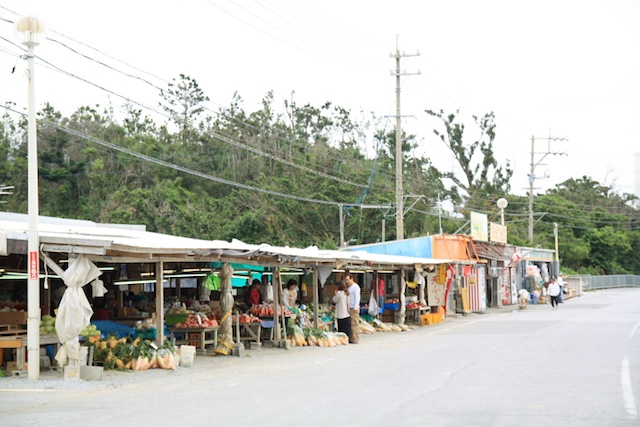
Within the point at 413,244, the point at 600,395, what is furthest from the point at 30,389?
the point at 413,244

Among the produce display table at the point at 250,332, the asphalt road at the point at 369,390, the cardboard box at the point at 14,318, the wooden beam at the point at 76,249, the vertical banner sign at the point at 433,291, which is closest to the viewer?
the asphalt road at the point at 369,390

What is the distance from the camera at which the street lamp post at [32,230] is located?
Answer: 14.7 metres

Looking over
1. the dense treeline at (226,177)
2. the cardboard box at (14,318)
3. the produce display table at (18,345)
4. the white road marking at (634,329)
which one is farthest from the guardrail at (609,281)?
the produce display table at (18,345)

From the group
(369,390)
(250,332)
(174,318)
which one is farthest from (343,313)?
(369,390)

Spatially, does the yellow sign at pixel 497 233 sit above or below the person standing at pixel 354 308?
above

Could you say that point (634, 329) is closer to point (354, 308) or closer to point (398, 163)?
point (354, 308)

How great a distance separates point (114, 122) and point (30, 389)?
1891 inches

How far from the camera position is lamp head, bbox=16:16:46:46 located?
48.8 feet

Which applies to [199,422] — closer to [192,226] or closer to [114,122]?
[192,226]

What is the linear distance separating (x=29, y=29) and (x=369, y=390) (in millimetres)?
8618

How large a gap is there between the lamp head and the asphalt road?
5.95 metres

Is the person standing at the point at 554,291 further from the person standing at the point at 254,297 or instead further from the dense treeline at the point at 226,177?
the person standing at the point at 254,297

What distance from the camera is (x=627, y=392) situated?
1204 cm

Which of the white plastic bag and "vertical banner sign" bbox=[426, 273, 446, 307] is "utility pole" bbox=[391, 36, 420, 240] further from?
the white plastic bag
